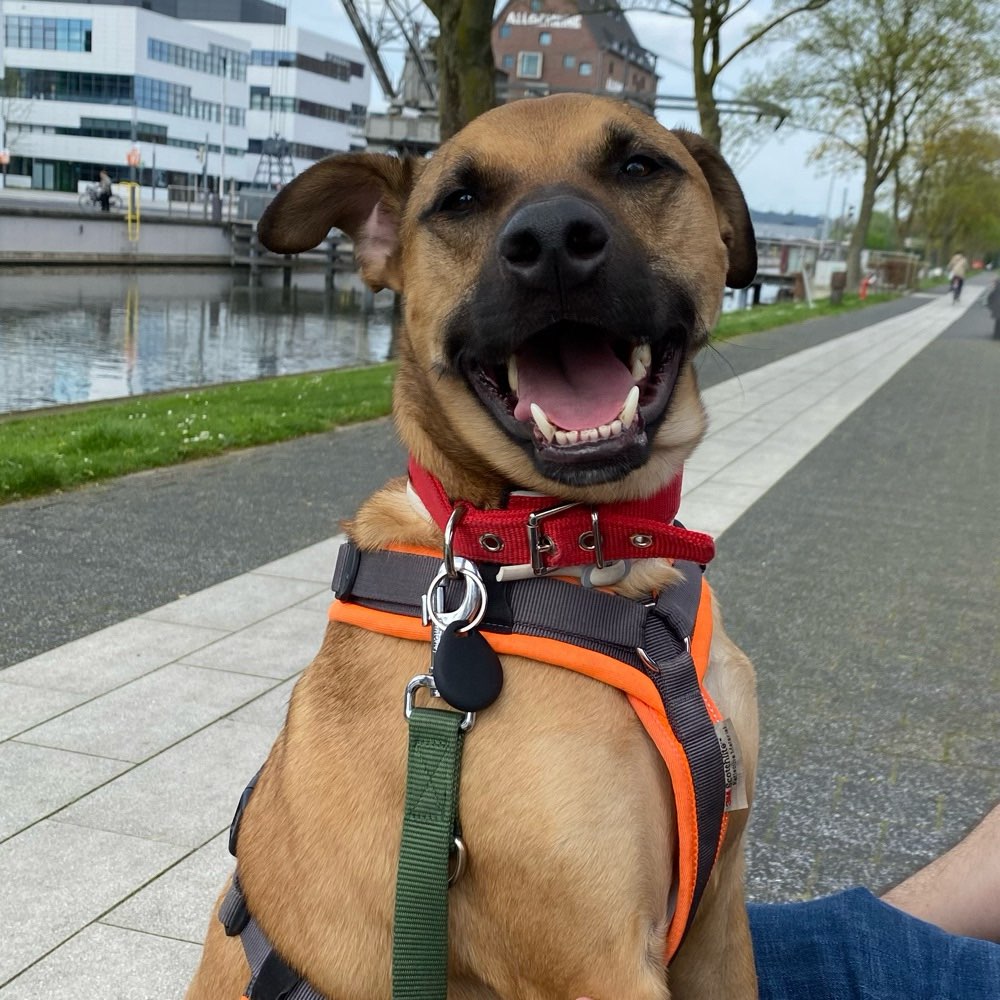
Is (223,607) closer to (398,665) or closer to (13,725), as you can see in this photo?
(13,725)

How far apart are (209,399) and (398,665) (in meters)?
10.6

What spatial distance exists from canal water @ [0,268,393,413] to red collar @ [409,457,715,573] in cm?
1148

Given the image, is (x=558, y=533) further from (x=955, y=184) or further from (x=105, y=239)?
(x=955, y=184)

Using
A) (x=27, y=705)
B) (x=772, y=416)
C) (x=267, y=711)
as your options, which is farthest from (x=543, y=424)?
(x=772, y=416)

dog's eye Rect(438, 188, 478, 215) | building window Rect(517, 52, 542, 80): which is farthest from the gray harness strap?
building window Rect(517, 52, 542, 80)

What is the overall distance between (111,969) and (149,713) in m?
1.50

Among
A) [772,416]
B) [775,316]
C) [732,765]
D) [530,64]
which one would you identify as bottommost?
[772,416]

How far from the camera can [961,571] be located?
23.0 feet

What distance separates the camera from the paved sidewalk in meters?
2.94

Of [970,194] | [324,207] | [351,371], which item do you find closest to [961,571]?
[324,207]

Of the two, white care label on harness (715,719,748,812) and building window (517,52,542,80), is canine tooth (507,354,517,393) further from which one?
building window (517,52,542,80)

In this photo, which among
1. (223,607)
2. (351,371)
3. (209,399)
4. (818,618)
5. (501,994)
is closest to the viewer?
(501,994)

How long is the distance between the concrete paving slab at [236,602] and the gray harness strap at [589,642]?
3.40 m

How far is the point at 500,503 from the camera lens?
7.24ft
